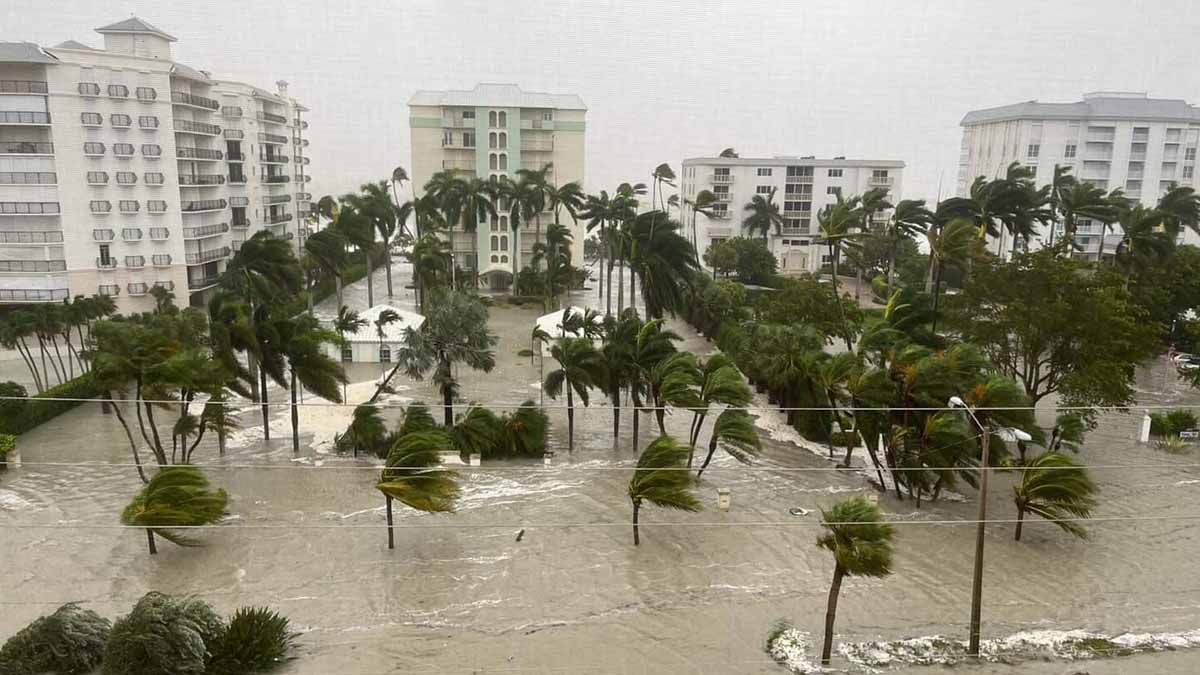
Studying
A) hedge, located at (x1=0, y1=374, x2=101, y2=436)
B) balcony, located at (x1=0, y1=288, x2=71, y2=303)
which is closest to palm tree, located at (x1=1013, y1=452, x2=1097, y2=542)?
hedge, located at (x1=0, y1=374, x2=101, y2=436)

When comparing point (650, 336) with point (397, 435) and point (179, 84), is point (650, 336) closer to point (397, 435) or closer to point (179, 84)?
point (397, 435)

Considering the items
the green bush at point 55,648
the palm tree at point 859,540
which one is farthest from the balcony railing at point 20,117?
the palm tree at point 859,540

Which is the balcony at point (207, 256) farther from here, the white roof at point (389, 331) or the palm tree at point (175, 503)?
the palm tree at point (175, 503)

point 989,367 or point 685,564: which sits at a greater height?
point 989,367

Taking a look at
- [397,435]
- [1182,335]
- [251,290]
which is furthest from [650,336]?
[1182,335]

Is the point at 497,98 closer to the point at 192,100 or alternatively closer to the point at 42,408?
the point at 192,100
